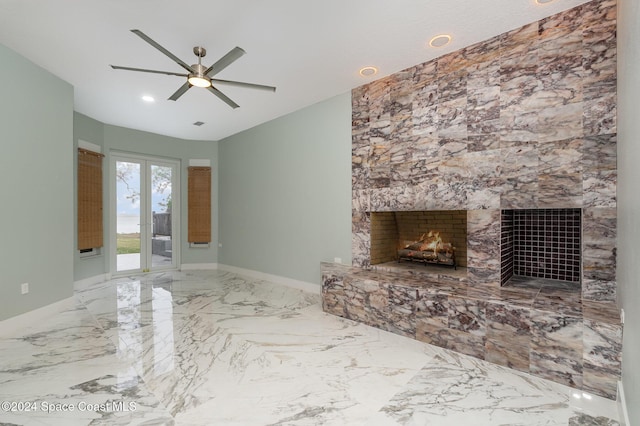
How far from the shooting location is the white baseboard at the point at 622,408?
1563 mm

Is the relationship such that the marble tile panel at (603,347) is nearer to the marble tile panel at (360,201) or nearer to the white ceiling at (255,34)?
the marble tile panel at (360,201)

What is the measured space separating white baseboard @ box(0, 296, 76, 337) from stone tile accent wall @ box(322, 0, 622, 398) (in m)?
3.31

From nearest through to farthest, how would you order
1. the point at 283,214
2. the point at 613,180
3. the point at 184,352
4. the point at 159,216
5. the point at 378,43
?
1. the point at 613,180
2. the point at 184,352
3. the point at 378,43
4. the point at 283,214
5. the point at 159,216

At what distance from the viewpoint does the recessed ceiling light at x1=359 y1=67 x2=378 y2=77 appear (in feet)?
11.4

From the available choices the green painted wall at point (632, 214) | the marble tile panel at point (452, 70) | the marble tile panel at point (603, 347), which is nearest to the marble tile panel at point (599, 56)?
the green painted wall at point (632, 214)

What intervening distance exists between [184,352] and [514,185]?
11.2 ft

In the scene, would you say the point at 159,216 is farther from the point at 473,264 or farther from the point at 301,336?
the point at 473,264

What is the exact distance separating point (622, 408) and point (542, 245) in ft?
6.19

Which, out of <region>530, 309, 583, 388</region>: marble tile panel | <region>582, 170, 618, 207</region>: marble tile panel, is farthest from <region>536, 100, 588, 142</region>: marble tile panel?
<region>530, 309, 583, 388</region>: marble tile panel

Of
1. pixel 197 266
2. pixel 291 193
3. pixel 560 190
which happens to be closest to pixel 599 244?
pixel 560 190

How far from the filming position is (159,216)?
6.33 metres

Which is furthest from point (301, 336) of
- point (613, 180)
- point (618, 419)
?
point (613, 180)

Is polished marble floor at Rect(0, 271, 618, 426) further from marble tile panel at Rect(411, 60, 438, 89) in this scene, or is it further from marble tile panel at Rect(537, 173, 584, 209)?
marble tile panel at Rect(411, 60, 438, 89)

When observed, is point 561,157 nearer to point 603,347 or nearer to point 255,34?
point 603,347
